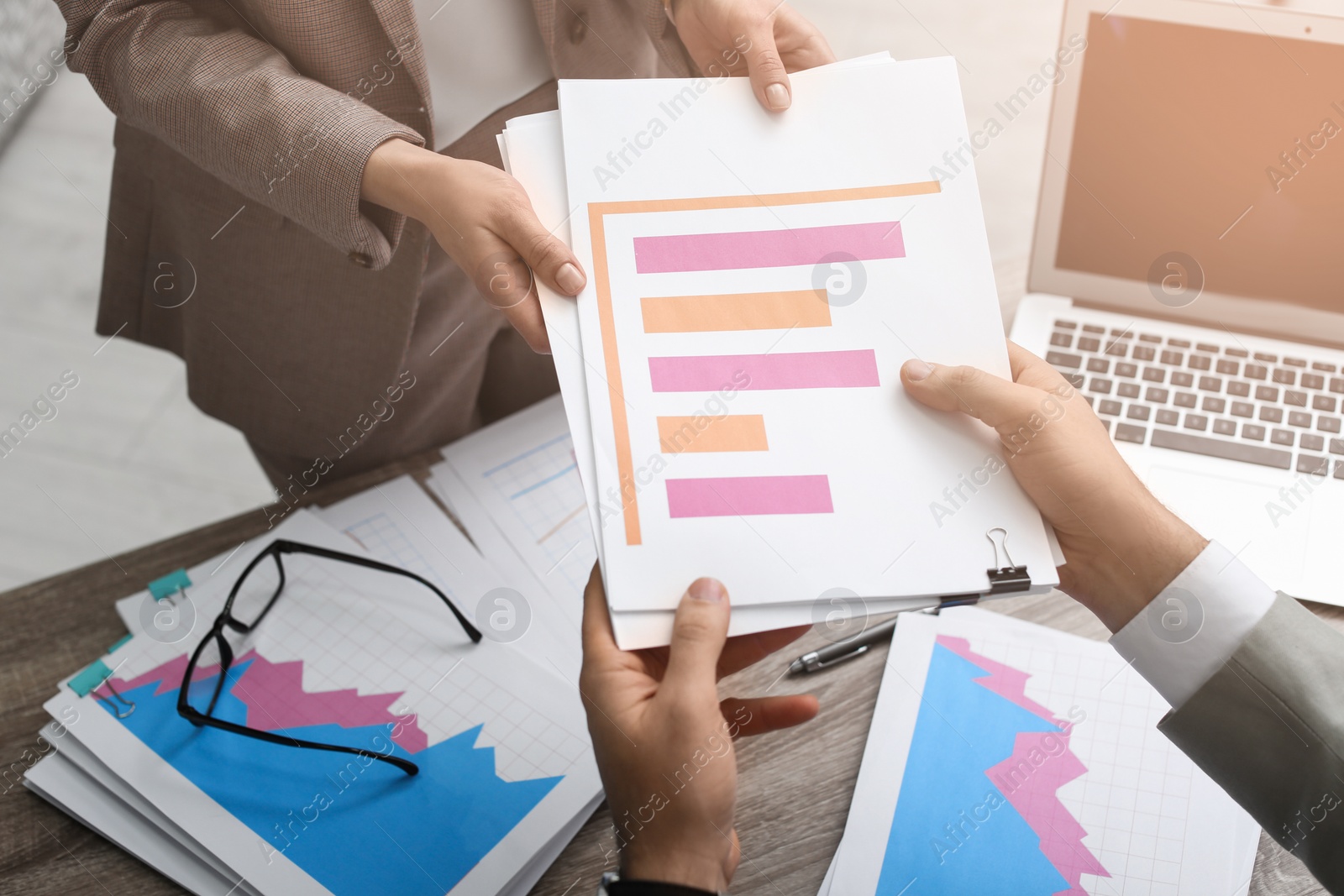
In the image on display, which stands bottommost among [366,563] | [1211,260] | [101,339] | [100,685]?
[101,339]

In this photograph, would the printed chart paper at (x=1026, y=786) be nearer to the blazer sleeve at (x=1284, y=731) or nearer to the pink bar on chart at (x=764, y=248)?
the blazer sleeve at (x=1284, y=731)

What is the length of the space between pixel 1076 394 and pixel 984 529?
6.5 inches

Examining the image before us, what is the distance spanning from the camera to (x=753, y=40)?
830 millimetres

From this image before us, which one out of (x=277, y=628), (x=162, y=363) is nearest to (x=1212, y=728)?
(x=277, y=628)

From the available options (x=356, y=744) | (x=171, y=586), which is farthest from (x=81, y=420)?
(x=356, y=744)

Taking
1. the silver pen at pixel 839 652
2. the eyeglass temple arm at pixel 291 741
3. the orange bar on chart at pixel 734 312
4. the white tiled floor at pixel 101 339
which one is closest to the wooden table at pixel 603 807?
the silver pen at pixel 839 652

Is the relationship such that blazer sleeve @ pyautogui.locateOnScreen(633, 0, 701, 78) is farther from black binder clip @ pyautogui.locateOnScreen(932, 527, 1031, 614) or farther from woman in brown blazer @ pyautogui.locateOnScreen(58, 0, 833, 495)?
black binder clip @ pyautogui.locateOnScreen(932, 527, 1031, 614)

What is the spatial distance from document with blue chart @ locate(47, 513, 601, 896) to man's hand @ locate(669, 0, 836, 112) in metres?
0.59

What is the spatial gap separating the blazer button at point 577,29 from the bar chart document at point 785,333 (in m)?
0.24

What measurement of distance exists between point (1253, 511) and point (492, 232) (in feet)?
2.54

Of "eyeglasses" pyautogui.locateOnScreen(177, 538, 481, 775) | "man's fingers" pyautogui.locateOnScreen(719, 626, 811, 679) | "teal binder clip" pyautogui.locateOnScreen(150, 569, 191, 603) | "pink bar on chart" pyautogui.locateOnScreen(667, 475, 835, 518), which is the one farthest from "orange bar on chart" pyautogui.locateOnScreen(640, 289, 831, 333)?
"teal binder clip" pyautogui.locateOnScreen(150, 569, 191, 603)

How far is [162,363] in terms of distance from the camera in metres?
2.24

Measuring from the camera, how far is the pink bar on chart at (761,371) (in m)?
0.71

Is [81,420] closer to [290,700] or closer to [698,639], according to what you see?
[290,700]
